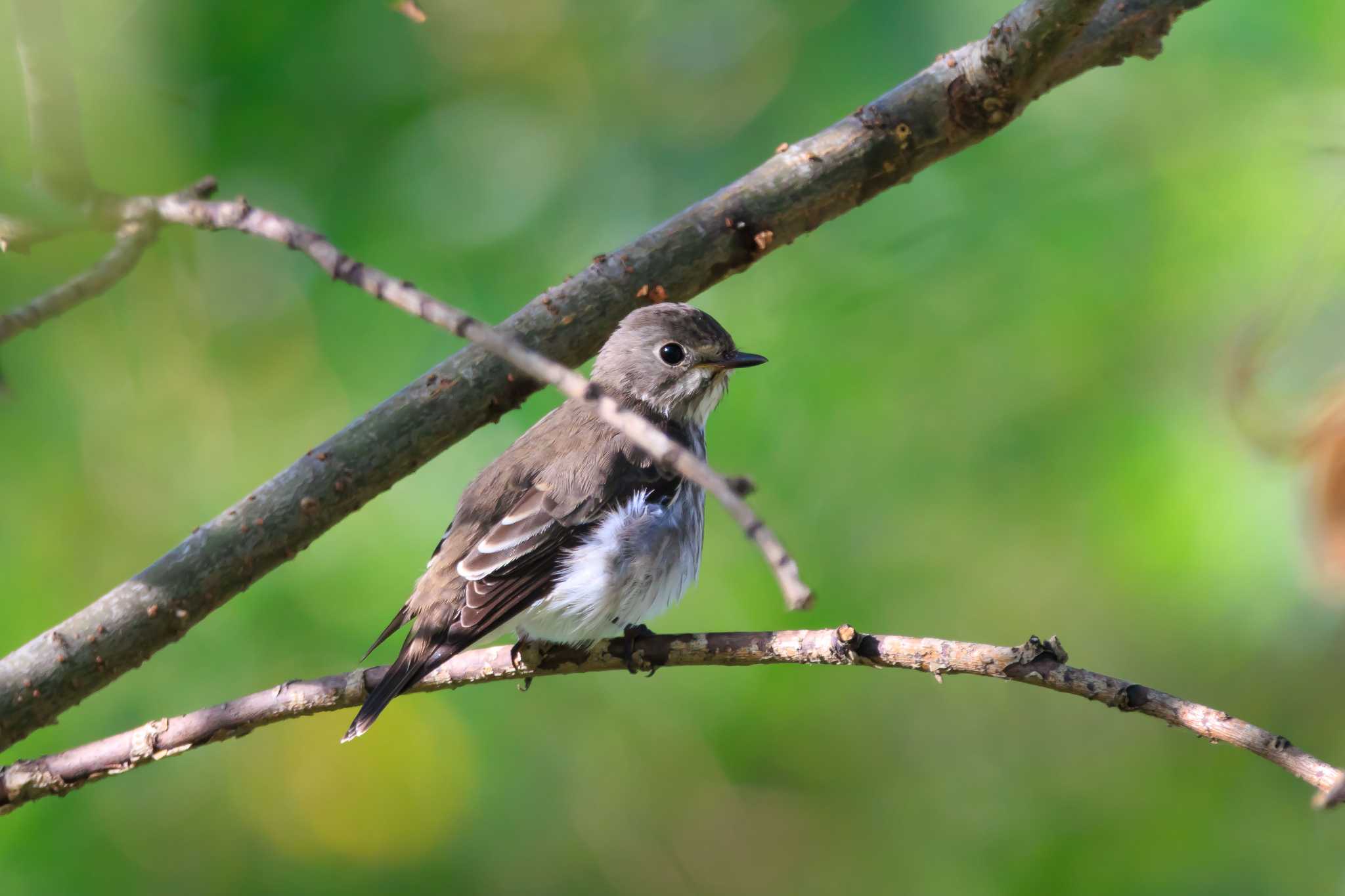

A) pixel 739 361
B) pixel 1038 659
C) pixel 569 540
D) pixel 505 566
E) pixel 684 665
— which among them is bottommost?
pixel 1038 659

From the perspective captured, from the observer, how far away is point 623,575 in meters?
3.69

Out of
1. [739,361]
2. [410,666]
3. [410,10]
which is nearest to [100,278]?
[410,10]

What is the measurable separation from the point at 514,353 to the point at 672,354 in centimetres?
279

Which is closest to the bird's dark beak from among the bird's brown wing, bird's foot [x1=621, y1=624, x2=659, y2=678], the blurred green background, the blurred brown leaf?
the blurred green background

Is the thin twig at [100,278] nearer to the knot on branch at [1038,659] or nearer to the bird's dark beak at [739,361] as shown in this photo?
the knot on branch at [1038,659]

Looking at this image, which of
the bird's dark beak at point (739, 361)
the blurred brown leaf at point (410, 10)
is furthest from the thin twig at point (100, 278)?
the bird's dark beak at point (739, 361)

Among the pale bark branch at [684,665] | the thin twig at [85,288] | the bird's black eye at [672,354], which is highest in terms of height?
the bird's black eye at [672,354]

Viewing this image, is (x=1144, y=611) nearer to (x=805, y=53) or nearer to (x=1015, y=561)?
(x=1015, y=561)

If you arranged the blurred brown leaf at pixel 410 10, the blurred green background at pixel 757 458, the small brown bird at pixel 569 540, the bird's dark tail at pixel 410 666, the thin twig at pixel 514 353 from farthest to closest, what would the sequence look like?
the blurred green background at pixel 757 458, the small brown bird at pixel 569 540, the bird's dark tail at pixel 410 666, the blurred brown leaf at pixel 410 10, the thin twig at pixel 514 353

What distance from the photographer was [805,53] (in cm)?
490

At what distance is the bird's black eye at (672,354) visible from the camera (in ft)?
14.5

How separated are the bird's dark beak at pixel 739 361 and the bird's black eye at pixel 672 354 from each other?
15 cm

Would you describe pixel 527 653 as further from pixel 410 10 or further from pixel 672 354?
pixel 410 10

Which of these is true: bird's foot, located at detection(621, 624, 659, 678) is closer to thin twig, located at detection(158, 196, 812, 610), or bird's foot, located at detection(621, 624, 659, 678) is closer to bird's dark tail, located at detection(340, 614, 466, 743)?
bird's dark tail, located at detection(340, 614, 466, 743)
